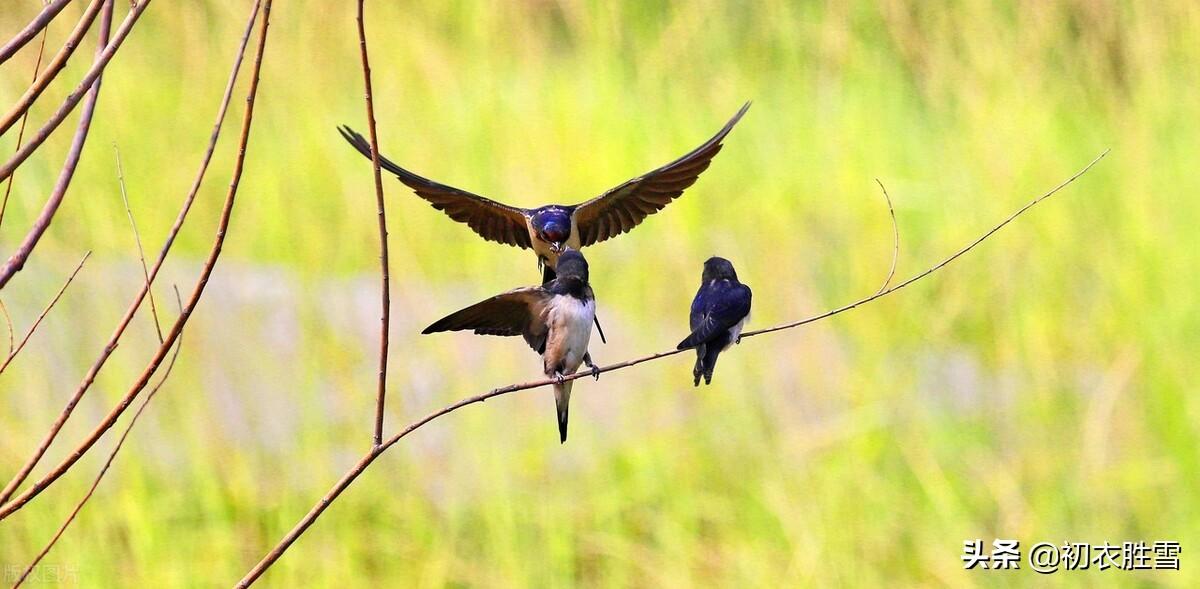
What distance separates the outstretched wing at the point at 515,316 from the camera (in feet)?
2.77

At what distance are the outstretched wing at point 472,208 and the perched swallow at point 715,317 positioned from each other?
0.14 meters

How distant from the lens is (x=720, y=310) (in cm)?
103

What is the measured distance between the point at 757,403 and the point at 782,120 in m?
1.31

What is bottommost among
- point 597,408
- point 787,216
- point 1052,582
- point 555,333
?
point 555,333

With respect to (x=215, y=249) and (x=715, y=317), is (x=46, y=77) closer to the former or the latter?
(x=215, y=249)

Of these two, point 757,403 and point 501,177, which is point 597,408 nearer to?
point 757,403

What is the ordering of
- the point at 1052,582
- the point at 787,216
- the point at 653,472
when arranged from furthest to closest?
the point at 787,216 → the point at 653,472 → the point at 1052,582

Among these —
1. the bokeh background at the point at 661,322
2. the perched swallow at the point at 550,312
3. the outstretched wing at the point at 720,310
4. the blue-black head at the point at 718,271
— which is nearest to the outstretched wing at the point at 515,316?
the perched swallow at the point at 550,312

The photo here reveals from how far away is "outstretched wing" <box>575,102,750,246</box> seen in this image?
92 cm

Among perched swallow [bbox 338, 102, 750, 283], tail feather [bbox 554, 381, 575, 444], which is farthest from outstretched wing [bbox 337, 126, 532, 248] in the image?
tail feather [bbox 554, 381, 575, 444]

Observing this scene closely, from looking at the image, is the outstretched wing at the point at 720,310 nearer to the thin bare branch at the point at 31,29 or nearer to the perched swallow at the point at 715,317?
the perched swallow at the point at 715,317

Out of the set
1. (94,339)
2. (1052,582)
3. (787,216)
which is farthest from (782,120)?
(94,339)

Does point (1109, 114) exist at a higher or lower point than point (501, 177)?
higher

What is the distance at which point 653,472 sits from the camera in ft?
10.6
